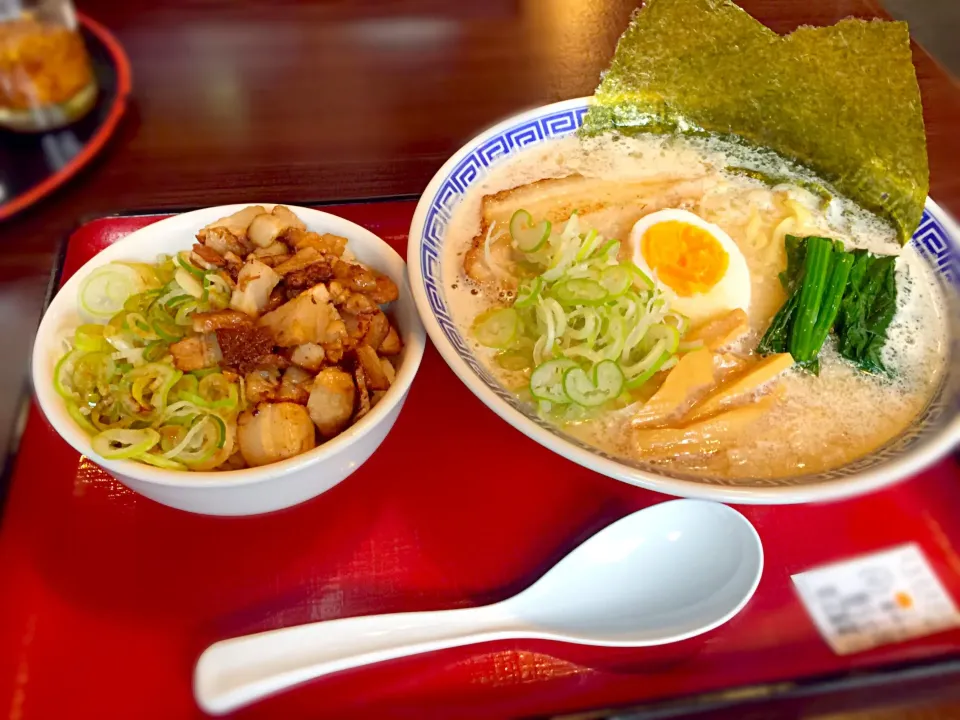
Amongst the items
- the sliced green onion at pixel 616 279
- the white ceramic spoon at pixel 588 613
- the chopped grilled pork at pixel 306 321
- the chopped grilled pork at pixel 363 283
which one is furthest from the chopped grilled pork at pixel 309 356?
the sliced green onion at pixel 616 279

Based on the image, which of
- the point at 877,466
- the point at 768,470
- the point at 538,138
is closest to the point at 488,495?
the point at 768,470

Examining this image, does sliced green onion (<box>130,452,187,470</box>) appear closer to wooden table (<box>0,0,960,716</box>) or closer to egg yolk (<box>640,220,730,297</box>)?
wooden table (<box>0,0,960,716</box>)

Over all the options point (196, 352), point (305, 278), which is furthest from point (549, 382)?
point (196, 352)

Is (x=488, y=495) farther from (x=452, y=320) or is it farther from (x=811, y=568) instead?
(x=811, y=568)

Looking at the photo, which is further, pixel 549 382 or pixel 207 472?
pixel 549 382

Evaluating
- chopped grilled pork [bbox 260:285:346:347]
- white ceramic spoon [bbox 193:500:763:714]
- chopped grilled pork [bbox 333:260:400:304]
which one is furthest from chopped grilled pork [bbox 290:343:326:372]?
white ceramic spoon [bbox 193:500:763:714]

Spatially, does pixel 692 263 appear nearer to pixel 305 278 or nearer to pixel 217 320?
pixel 305 278

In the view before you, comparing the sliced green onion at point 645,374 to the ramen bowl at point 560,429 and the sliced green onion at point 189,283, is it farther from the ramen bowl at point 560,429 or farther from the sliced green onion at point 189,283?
the sliced green onion at point 189,283
